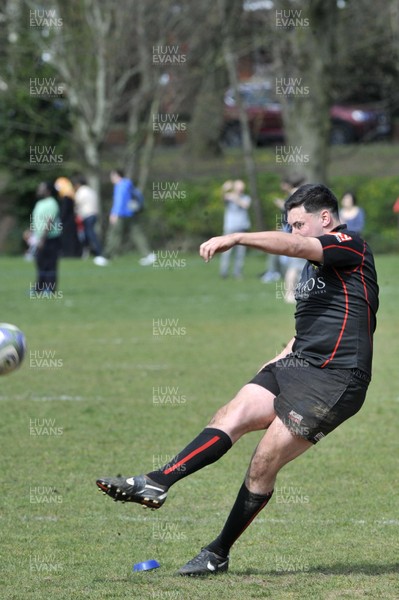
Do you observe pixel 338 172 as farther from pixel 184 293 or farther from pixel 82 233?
pixel 184 293

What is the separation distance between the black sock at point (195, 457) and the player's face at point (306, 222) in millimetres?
1084

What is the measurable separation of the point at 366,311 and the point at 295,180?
11.6 meters

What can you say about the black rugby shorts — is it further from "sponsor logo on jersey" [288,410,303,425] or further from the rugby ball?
the rugby ball

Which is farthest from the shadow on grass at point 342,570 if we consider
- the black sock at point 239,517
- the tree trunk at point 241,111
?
the tree trunk at point 241,111

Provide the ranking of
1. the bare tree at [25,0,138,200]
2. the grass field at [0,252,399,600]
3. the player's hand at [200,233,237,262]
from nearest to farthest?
the player's hand at [200,233,237,262]
the grass field at [0,252,399,600]
the bare tree at [25,0,138,200]

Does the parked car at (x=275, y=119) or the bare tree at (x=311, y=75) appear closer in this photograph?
the bare tree at (x=311, y=75)

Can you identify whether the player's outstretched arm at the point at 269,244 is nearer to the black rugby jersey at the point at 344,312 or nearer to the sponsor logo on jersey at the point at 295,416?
the black rugby jersey at the point at 344,312

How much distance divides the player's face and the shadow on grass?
1701 mm

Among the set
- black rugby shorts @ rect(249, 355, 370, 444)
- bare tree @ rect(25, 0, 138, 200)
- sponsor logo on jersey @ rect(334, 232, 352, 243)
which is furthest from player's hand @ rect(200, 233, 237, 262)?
bare tree @ rect(25, 0, 138, 200)

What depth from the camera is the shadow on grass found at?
5.52 meters

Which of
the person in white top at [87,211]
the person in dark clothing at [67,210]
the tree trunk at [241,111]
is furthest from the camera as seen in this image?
the tree trunk at [241,111]

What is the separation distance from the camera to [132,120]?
3456 cm

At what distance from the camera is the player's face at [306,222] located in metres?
5.45

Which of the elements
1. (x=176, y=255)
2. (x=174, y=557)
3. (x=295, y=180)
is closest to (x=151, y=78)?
(x=176, y=255)
